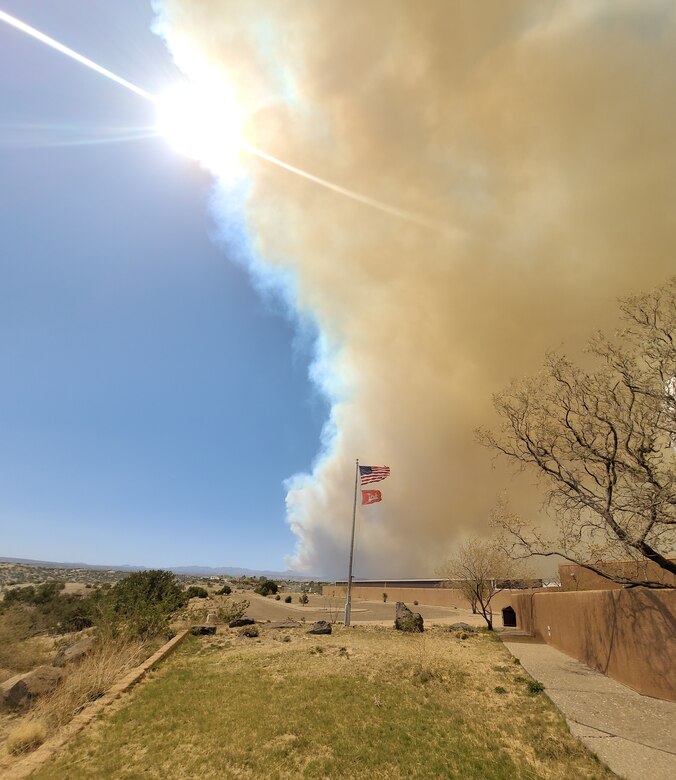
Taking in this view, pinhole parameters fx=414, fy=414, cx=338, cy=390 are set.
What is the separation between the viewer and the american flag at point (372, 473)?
28.8 metres

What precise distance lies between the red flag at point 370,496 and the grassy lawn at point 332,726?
12765 millimetres

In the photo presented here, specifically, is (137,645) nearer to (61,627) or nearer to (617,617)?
(61,627)

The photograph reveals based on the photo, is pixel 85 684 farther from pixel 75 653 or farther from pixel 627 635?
pixel 627 635

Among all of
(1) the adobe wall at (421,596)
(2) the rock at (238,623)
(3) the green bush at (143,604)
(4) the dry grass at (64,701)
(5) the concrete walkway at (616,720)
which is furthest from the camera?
(1) the adobe wall at (421,596)

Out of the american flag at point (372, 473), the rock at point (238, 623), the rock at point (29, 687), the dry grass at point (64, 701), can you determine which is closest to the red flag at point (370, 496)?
the american flag at point (372, 473)

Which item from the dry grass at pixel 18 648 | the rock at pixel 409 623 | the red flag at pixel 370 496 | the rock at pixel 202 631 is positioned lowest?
the dry grass at pixel 18 648

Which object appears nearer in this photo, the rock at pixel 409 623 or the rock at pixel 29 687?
the rock at pixel 29 687

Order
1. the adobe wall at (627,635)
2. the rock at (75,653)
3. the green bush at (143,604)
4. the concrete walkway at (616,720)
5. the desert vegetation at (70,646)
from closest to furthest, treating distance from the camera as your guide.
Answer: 1. the concrete walkway at (616,720)
2. the desert vegetation at (70,646)
3. the adobe wall at (627,635)
4. the rock at (75,653)
5. the green bush at (143,604)

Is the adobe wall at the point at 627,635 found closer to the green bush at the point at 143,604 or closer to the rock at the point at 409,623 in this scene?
the rock at the point at 409,623

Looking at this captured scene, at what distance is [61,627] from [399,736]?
27.3 m

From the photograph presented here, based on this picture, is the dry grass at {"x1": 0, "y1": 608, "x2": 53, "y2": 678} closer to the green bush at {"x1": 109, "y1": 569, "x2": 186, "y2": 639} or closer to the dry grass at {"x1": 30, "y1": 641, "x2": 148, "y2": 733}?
the green bush at {"x1": 109, "y1": 569, "x2": 186, "y2": 639}

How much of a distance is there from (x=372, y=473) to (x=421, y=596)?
1507 inches

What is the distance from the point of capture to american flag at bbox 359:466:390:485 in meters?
28.8

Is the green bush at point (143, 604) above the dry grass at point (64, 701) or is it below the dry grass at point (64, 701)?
above
